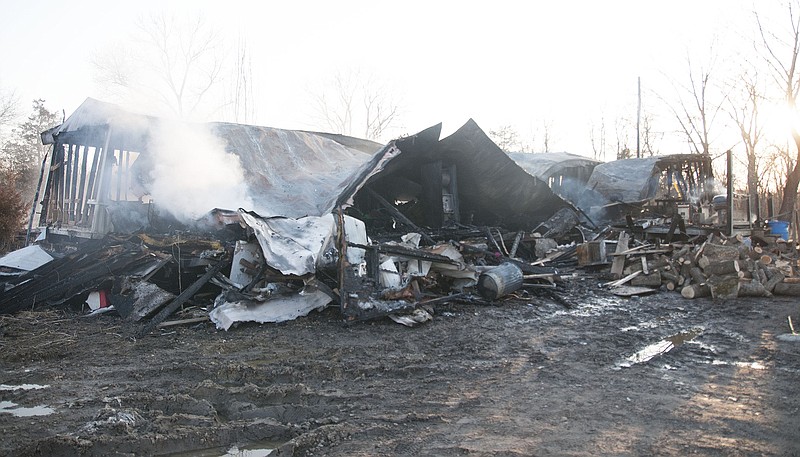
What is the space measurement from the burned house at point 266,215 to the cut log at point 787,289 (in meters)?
4.83

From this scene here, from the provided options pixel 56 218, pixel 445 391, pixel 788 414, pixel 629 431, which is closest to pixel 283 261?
pixel 445 391

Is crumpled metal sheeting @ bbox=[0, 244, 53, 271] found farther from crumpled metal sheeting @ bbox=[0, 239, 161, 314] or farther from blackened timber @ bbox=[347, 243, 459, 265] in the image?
blackened timber @ bbox=[347, 243, 459, 265]

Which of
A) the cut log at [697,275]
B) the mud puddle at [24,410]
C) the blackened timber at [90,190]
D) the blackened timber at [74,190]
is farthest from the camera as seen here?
the blackened timber at [74,190]

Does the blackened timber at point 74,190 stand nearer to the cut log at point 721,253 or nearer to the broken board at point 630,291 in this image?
the broken board at point 630,291

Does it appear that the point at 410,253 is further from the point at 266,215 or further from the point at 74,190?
the point at 74,190

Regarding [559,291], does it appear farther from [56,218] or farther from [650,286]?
[56,218]

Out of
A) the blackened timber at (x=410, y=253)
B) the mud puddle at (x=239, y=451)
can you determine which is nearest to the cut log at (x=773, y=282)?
the blackened timber at (x=410, y=253)

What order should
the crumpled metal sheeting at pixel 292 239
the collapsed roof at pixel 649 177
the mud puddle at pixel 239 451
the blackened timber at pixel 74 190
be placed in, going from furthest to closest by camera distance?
the collapsed roof at pixel 649 177 → the blackened timber at pixel 74 190 → the crumpled metal sheeting at pixel 292 239 → the mud puddle at pixel 239 451

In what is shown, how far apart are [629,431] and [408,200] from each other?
34.9 ft

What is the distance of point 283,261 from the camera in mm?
6832

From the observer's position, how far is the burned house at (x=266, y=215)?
702 centimetres

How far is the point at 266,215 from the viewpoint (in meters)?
8.40

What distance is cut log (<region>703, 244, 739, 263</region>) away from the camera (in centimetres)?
859

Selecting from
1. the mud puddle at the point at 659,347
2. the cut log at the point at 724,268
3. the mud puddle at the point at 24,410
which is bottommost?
the mud puddle at the point at 659,347
